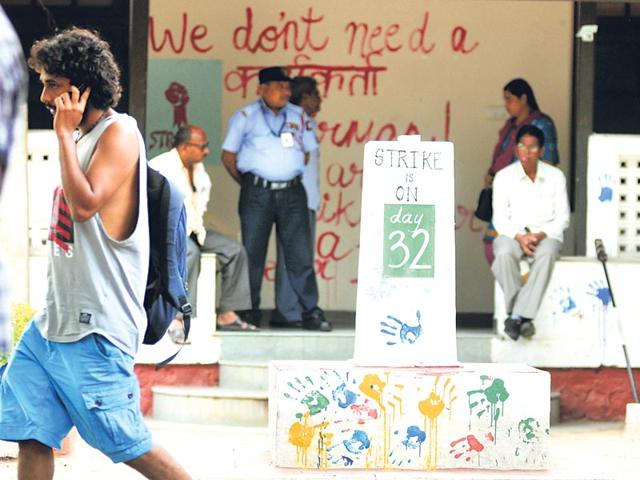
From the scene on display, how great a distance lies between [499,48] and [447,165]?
4.06 m

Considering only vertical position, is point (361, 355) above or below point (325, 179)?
below

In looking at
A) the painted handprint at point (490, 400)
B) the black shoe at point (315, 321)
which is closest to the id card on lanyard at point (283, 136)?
the black shoe at point (315, 321)

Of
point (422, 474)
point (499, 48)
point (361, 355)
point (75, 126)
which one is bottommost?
point (422, 474)

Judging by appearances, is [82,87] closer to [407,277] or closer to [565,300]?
[407,277]

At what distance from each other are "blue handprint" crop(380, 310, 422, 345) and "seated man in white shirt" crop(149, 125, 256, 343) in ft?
7.25

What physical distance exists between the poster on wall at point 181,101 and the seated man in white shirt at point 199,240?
63.2 inches

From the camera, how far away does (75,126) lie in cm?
500

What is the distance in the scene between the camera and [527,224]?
10.6 metres

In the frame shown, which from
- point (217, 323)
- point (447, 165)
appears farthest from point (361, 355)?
point (217, 323)

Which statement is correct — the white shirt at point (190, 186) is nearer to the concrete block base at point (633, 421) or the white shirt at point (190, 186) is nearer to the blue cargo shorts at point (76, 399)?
the concrete block base at point (633, 421)

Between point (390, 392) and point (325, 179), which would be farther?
point (325, 179)

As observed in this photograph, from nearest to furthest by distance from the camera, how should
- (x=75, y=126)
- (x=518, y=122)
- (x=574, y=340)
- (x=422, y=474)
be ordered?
(x=75, y=126) → (x=422, y=474) → (x=574, y=340) → (x=518, y=122)

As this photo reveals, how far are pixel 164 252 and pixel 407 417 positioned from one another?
3432 millimetres

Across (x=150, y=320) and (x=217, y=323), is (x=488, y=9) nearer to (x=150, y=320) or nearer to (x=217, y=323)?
(x=217, y=323)
